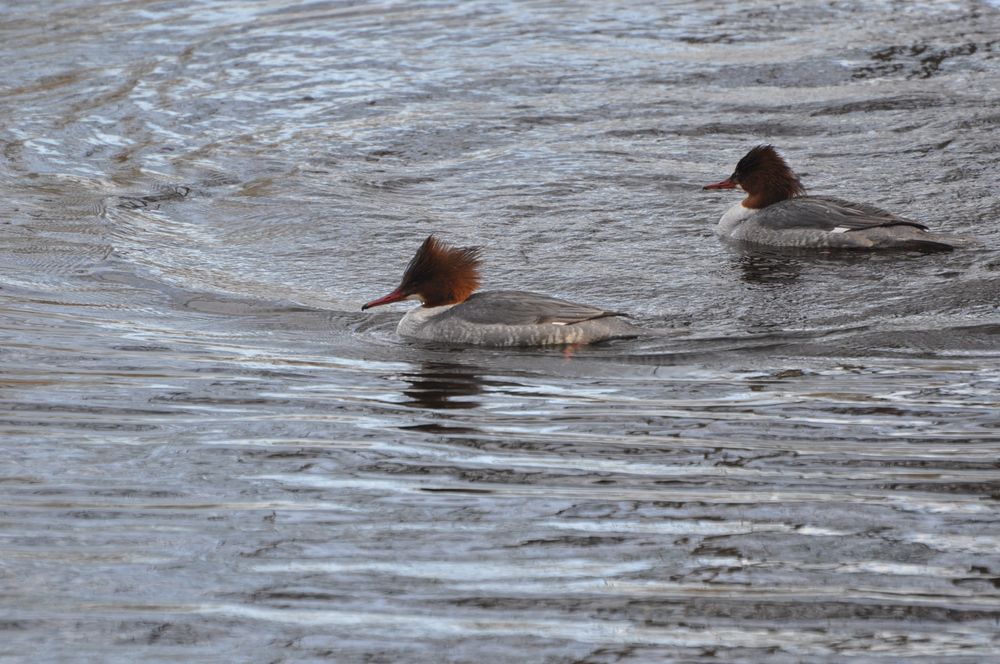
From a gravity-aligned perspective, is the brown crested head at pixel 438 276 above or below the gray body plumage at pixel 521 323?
above

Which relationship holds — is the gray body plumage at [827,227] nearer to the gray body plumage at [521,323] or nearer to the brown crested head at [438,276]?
the gray body plumage at [521,323]

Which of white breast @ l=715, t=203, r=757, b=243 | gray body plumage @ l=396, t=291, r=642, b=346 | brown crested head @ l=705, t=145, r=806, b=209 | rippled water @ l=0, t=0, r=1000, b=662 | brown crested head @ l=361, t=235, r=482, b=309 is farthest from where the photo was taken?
brown crested head @ l=705, t=145, r=806, b=209

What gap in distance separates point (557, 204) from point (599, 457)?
720 centimetres

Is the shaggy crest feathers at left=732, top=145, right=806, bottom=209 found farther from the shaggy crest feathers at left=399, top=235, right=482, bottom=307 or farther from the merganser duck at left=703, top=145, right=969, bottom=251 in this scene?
the shaggy crest feathers at left=399, top=235, right=482, bottom=307

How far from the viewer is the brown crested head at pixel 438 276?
9992mm

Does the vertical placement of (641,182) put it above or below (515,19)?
below

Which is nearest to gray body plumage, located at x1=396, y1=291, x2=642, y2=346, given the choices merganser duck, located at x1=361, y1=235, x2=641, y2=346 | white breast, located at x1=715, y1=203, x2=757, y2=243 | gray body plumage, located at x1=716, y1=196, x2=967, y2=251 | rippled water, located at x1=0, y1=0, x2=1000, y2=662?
merganser duck, located at x1=361, y1=235, x2=641, y2=346

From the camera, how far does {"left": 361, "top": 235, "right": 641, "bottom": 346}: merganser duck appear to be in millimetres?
9508

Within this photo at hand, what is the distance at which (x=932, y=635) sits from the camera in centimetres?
493

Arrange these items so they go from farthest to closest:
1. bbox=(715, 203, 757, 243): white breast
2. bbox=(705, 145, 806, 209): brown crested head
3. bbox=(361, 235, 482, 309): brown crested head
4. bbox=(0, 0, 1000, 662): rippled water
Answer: bbox=(705, 145, 806, 209): brown crested head, bbox=(715, 203, 757, 243): white breast, bbox=(361, 235, 482, 309): brown crested head, bbox=(0, 0, 1000, 662): rippled water

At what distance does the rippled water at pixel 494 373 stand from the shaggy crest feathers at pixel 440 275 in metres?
0.42

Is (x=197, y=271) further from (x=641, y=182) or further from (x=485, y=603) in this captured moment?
(x=485, y=603)

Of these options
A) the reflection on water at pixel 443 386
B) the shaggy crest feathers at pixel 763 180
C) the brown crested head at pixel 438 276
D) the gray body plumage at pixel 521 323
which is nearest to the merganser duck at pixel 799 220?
the shaggy crest feathers at pixel 763 180

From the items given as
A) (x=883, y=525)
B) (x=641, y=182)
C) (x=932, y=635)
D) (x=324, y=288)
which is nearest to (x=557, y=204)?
(x=641, y=182)
